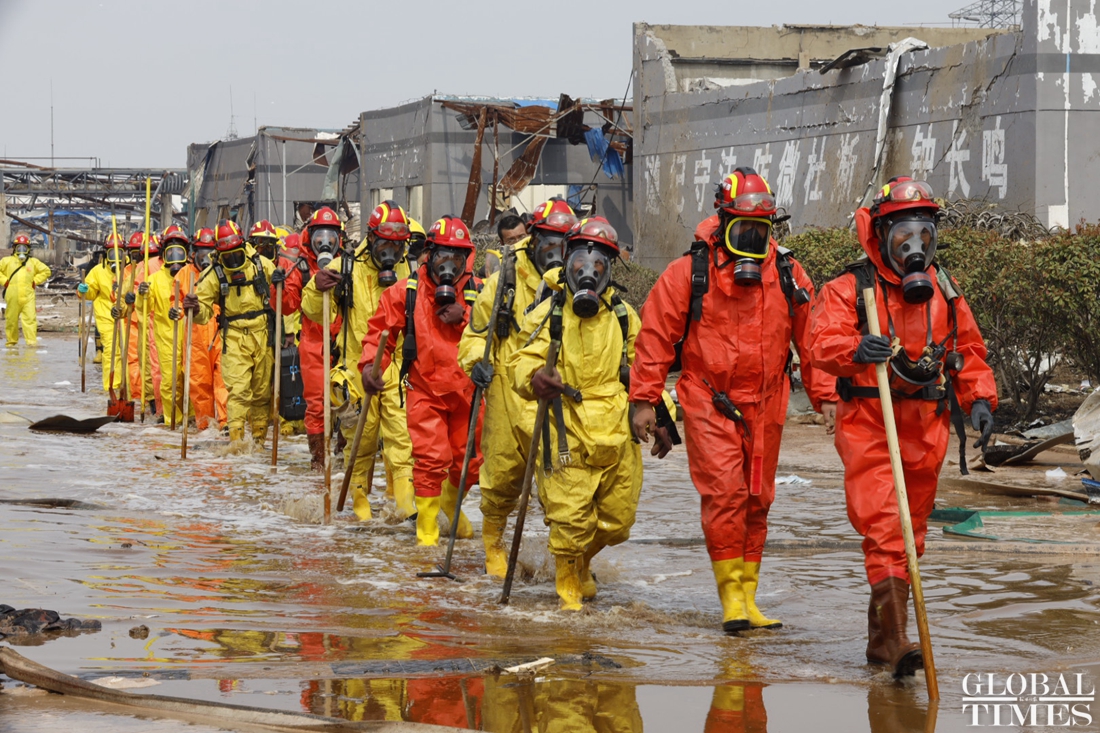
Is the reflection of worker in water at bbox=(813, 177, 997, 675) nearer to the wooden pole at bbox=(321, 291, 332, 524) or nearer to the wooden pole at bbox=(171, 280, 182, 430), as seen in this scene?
the wooden pole at bbox=(321, 291, 332, 524)

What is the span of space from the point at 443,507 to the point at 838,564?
243cm

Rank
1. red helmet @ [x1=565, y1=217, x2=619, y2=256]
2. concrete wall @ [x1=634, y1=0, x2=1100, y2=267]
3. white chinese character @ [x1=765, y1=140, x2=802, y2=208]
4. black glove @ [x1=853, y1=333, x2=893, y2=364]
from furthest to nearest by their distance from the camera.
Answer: white chinese character @ [x1=765, y1=140, x2=802, y2=208] < concrete wall @ [x1=634, y1=0, x2=1100, y2=267] < red helmet @ [x1=565, y1=217, x2=619, y2=256] < black glove @ [x1=853, y1=333, x2=893, y2=364]

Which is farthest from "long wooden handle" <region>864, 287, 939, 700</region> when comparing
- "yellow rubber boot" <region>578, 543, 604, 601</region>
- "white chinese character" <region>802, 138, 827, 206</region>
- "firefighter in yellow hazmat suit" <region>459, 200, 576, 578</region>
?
"white chinese character" <region>802, 138, 827, 206</region>

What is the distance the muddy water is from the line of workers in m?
0.37

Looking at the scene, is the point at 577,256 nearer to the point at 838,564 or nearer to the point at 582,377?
the point at 582,377

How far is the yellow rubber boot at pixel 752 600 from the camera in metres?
6.29

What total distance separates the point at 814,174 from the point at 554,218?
1481 centimetres

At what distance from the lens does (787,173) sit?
22438 mm

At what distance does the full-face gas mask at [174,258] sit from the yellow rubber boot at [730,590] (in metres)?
11.1

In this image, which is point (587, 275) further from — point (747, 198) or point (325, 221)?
point (325, 221)

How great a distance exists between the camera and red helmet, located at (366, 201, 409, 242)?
32.2ft

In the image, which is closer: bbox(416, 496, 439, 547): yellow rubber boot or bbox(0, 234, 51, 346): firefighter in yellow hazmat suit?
bbox(416, 496, 439, 547): yellow rubber boot

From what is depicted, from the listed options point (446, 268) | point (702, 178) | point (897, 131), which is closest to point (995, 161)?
point (897, 131)

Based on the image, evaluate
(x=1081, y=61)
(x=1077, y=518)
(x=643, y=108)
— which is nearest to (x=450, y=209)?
(x=643, y=108)
